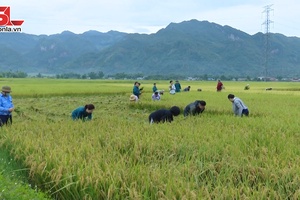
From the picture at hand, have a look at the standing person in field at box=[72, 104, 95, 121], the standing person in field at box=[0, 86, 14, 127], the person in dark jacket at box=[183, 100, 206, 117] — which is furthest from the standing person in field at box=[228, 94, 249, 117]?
the standing person in field at box=[0, 86, 14, 127]

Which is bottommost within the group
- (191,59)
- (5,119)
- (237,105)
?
(5,119)

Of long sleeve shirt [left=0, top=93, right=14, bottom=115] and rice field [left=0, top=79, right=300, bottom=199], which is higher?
long sleeve shirt [left=0, top=93, right=14, bottom=115]

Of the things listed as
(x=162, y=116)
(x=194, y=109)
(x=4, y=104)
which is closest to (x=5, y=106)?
(x=4, y=104)

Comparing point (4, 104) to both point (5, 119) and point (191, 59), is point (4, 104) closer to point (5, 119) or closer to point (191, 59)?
point (5, 119)

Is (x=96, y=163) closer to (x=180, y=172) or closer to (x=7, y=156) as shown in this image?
(x=180, y=172)

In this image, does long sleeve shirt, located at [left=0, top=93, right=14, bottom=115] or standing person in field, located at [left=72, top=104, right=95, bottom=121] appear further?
standing person in field, located at [left=72, top=104, right=95, bottom=121]

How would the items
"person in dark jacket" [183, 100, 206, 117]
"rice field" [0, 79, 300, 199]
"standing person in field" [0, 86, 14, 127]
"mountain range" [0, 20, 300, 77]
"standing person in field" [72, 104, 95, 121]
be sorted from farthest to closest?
"mountain range" [0, 20, 300, 77]
"person in dark jacket" [183, 100, 206, 117]
"standing person in field" [72, 104, 95, 121]
"standing person in field" [0, 86, 14, 127]
"rice field" [0, 79, 300, 199]

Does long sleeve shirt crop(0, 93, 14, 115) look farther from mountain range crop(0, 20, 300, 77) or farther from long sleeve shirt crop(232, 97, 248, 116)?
mountain range crop(0, 20, 300, 77)

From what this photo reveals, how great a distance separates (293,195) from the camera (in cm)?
342

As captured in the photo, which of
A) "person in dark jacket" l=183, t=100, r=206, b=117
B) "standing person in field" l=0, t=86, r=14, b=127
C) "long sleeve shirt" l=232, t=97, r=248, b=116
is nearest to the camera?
"standing person in field" l=0, t=86, r=14, b=127

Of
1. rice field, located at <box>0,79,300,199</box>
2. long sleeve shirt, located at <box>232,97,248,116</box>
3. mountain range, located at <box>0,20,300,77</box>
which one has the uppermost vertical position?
mountain range, located at <box>0,20,300,77</box>

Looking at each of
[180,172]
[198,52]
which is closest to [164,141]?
[180,172]

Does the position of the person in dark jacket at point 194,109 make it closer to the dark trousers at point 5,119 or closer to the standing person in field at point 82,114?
the standing person in field at point 82,114

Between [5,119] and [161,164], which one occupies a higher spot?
[5,119]
